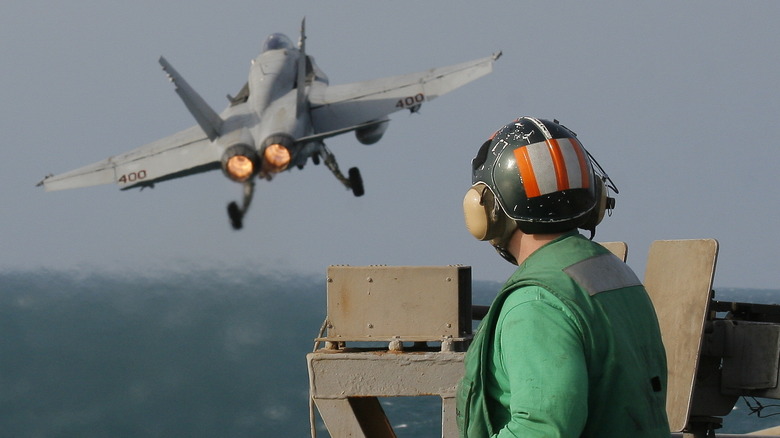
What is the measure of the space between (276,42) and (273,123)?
719 centimetres

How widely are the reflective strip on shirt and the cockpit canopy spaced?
1396 inches

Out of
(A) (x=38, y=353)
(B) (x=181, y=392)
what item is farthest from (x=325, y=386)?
(A) (x=38, y=353)

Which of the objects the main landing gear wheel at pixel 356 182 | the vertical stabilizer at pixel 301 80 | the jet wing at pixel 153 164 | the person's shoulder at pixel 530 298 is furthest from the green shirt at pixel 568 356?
the main landing gear wheel at pixel 356 182

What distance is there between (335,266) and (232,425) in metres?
73.1

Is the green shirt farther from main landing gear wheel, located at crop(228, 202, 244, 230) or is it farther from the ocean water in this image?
the ocean water

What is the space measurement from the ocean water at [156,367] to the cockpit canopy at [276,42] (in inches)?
956

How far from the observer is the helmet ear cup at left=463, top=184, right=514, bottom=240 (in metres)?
3.21

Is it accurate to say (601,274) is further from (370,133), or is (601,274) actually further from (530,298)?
(370,133)

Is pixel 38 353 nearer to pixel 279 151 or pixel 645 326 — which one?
pixel 279 151

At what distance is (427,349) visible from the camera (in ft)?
20.0

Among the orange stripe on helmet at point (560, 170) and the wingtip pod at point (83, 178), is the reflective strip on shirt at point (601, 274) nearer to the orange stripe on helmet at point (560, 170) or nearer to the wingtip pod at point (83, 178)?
the orange stripe on helmet at point (560, 170)

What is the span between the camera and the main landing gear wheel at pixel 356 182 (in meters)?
37.3

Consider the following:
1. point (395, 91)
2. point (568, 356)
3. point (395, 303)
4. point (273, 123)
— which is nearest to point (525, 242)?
point (568, 356)

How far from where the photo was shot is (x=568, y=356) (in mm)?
2697
